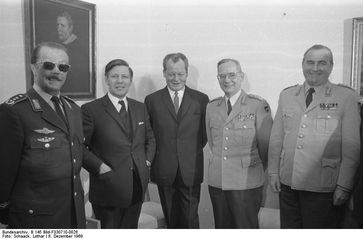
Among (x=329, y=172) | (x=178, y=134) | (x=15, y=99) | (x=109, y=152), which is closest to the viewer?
(x=15, y=99)

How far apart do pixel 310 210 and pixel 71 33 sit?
1057mm

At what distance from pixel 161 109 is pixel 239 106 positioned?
33 centimetres

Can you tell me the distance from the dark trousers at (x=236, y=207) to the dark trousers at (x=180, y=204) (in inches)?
4.7

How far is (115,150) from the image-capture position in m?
1.23

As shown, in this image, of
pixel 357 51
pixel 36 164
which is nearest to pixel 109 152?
pixel 36 164

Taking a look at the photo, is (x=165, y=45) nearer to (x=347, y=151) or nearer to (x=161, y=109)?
(x=161, y=109)

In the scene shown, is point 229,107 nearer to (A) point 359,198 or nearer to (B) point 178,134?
(B) point 178,134

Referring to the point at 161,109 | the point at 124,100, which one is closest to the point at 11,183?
the point at 124,100

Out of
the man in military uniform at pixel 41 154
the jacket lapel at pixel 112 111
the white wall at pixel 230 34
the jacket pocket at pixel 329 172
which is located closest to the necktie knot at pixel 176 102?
the white wall at pixel 230 34

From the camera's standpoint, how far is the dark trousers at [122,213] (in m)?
1.25

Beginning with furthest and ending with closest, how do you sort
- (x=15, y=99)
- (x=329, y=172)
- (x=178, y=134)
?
(x=178, y=134), (x=329, y=172), (x=15, y=99)

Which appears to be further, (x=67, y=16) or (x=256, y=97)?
(x=256, y=97)

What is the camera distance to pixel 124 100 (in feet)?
4.19

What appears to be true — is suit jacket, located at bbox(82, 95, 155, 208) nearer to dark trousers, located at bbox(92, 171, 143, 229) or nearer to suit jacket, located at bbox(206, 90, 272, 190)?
dark trousers, located at bbox(92, 171, 143, 229)
